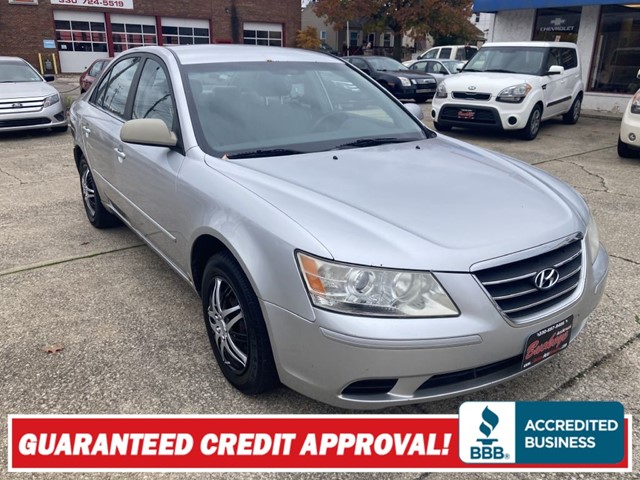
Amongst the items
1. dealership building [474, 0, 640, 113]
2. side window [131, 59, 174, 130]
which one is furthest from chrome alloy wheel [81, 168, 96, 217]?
dealership building [474, 0, 640, 113]

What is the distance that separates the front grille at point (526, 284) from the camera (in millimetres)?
2066

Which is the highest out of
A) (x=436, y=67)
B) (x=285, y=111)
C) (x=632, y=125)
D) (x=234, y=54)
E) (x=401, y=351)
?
(x=234, y=54)

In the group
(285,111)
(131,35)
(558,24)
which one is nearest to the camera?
(285,111)

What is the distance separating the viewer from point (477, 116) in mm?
9570

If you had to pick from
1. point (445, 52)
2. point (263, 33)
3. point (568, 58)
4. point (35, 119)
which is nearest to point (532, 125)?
→ point (568, 58)

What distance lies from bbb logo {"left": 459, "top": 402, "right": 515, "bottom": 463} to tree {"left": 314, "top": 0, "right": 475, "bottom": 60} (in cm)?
3257

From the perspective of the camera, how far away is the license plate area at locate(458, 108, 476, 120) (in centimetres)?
961

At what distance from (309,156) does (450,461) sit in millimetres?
1634

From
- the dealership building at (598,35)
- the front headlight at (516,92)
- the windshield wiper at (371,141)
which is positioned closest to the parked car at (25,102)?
the front headlight at (516,92)

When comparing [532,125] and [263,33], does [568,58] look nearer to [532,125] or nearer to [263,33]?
[532,125]

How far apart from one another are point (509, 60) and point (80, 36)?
29.1m

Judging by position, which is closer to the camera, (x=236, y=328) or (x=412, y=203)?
(x=412, y=203)

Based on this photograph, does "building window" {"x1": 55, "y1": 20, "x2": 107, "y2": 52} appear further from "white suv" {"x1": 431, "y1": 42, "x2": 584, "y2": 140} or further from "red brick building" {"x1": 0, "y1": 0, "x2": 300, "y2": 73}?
"white suv" {"x1": 431, "y1": 42, "x2": 584, "y2": 140}

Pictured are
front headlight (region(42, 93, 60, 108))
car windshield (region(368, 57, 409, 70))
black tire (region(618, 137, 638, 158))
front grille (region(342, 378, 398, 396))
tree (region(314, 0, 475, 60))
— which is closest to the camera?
front grille (region(342, 378, 398, 396))
